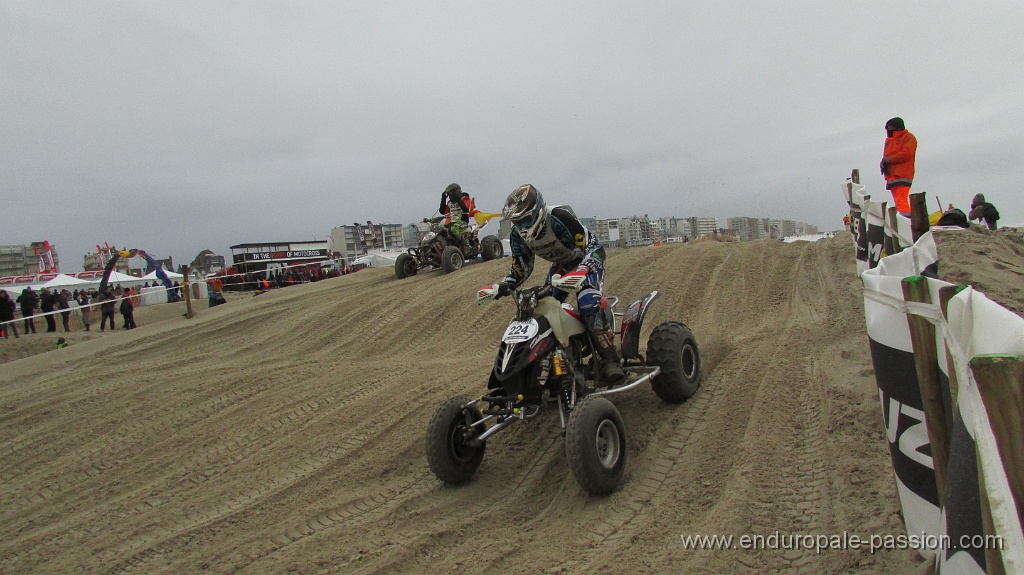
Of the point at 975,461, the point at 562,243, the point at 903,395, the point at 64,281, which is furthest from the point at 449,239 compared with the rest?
the point at 64,281

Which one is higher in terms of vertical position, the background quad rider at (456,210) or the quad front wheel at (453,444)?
the background quad rider at (456,210)

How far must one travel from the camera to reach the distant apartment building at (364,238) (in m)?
35.6

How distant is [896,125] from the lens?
7715 mm

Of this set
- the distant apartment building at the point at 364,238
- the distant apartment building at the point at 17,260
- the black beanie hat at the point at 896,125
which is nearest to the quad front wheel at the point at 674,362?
the black beanie hat at the point at 896,125

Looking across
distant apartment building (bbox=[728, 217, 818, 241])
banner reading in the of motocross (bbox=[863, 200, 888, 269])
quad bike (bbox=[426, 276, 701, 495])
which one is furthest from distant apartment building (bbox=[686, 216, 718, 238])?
quad bike (bbox=[426, 276, 701, 495])

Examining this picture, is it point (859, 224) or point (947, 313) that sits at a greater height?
point (859, 224)

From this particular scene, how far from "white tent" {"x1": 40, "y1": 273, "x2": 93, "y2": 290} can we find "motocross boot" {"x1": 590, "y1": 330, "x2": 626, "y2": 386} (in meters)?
29.1

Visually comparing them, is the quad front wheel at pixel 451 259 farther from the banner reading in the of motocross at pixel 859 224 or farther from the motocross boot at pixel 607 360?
the motocross boot at pixel 607 360

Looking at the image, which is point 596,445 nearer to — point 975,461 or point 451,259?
point 975,461

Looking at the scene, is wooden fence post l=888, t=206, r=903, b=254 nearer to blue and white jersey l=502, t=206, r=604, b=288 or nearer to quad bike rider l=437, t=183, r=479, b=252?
blue and white jersey l=502, t=206, r=604, b=288

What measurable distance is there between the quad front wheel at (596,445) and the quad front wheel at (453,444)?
88 centimetres

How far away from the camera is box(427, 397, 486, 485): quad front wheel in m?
4.00

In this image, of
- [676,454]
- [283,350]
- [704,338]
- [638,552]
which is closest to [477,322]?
[283,350]

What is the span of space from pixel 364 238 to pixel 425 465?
141ft
